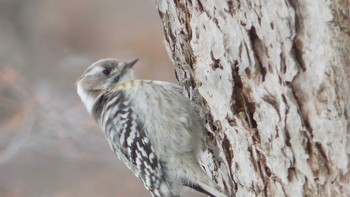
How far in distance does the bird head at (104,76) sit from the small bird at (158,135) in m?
0.21

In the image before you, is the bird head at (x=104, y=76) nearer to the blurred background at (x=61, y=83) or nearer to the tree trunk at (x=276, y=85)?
the tree trunk at (x=276, y=85)

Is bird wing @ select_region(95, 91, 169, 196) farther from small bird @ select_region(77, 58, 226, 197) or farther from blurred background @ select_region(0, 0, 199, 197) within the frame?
blurred background @ select_region(0, 0, 199, 197)

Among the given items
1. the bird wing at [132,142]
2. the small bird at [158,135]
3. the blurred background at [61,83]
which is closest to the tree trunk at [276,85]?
the small bird at [158,135]

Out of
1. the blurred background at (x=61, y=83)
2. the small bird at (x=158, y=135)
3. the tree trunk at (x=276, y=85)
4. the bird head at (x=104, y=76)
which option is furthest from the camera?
the blurred background at (x=61, y=83)

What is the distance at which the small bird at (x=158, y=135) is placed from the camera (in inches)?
102

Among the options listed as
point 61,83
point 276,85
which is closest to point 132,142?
point 276,85

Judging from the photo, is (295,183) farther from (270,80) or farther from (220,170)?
(220,170)

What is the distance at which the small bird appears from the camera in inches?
102

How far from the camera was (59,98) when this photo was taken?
5949mm

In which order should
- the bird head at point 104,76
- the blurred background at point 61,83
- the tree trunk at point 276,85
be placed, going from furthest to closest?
the blurred background at point 61,83
the bird head at point 104,76
the tree trunk at point 276,85

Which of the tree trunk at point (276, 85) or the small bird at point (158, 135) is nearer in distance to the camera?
the tree trunk at point (276, 85)

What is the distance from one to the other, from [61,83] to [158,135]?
4440mm

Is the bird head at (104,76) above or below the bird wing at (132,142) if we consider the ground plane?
above

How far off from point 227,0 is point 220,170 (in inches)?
28.0
